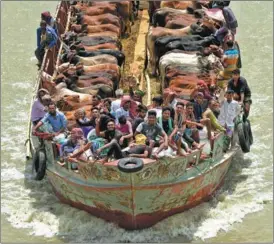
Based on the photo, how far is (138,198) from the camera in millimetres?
14258

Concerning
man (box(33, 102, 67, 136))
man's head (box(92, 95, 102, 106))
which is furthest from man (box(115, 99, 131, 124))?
man (box(33, 102, 67, 136))

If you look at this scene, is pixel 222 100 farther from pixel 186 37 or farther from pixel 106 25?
pixel 106 25

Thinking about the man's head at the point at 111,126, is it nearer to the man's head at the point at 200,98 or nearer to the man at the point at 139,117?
the man at the point at 139,117

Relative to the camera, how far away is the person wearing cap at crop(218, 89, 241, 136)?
51.9ft

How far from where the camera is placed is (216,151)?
50.4 ft

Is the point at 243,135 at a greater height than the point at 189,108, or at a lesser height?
lesser

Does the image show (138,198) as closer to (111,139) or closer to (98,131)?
(111,139)

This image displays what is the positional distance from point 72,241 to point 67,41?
6.95 meters

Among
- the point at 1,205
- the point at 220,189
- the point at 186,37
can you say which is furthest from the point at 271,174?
the point at 1,205

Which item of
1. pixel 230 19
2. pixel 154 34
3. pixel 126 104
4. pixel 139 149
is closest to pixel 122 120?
pixel 126 104

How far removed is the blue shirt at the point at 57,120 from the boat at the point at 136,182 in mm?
409

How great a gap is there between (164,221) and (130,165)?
1.92 metres

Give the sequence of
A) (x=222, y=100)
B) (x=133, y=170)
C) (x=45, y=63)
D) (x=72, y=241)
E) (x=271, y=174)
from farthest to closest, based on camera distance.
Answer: (x=45, y=63)
(x=271, y=174)
(x=222, y=100)
(x=72, y=241)
(x=133, y=170)

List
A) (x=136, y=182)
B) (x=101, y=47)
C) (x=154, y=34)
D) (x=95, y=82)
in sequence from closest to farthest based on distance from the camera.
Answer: (x=136, y=182) < (x=95, y=82) < (x=101, y=47) < (x=154, y=34)
